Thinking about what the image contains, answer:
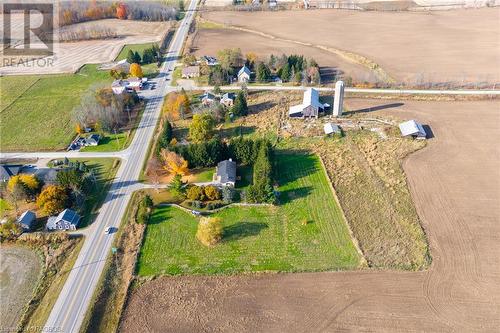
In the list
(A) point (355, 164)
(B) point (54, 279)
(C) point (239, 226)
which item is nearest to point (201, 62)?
(A) point (355, 164)

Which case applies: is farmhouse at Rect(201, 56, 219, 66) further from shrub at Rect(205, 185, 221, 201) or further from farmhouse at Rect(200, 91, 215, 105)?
shrub at Rect(205, 185, 221, 201)

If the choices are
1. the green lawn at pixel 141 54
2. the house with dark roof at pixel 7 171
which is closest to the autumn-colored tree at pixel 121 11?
the green lawn at pixel 141 54

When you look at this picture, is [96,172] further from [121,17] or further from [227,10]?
[227,10]

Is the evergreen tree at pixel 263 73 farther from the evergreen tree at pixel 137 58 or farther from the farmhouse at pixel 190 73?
the evergreen tree at pixel 137 58

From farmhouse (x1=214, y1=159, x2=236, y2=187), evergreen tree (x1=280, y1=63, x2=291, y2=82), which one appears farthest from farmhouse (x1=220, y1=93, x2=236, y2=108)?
farmhouse (x1=214, y1=159, x2=236, y2=187)

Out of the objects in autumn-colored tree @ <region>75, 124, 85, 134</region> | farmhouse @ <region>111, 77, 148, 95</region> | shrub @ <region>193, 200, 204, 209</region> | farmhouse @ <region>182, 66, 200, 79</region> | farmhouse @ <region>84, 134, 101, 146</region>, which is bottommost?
shrub @ <region>193, 200, 204, 209</region>
